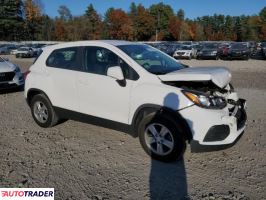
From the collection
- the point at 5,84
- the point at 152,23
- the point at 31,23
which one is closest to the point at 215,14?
the point at 152,23

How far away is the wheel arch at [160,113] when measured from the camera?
4.25 metres

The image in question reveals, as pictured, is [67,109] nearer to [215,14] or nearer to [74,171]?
[74,171]

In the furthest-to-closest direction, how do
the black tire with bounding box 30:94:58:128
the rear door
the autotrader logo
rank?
1. the black tire with bounding box 30:94:58:128
2. the rear door
3. the autotrader logo

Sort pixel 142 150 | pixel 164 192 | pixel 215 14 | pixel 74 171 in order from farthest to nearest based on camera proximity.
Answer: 1. pixel 215 14
2. pixel 142 150
3. pixel 74 171
4. pixel 164 192

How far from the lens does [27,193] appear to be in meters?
3.53

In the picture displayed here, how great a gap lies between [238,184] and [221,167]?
0.51 meters

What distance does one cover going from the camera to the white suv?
4234 mm

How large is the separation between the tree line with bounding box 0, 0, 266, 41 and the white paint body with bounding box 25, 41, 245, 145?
271ft

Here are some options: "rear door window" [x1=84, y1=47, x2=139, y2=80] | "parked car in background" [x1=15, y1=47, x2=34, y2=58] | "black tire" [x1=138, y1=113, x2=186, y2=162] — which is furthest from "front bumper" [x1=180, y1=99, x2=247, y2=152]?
"parked car in background" [x1=15, y1=47, x2=34, y2=58]

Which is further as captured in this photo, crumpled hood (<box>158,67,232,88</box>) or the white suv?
crumpled hood (<box>158,67,232,88</box>)

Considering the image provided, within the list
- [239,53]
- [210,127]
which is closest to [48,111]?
[210,127]

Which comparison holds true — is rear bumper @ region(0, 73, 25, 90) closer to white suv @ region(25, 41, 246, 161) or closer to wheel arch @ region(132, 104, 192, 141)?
white suv @ region(25, 41, 246, 161)

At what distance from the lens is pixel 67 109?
18.6 feet

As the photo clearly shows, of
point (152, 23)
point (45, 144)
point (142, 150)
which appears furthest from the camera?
point (152, 23)
